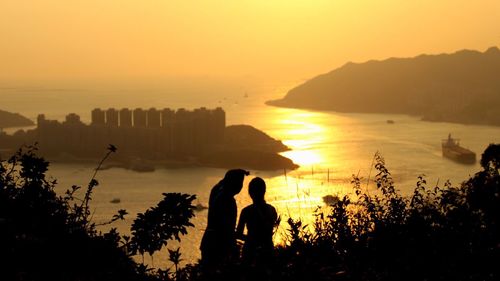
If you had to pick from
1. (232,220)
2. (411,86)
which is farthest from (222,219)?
(411,86)

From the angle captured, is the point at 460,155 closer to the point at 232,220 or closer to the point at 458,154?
the point at 458,154

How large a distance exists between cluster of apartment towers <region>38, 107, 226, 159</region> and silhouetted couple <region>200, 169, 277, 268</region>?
7129 cm

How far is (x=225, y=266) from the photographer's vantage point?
4168 millimetres

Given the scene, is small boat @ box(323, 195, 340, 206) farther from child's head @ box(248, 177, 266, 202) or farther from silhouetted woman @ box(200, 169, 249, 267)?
silhouetted woman @ box(200, 169, 249, 267)

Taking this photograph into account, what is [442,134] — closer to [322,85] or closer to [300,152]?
[300,152]

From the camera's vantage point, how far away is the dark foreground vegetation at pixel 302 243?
432 centimetres

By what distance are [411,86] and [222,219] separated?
160 meters

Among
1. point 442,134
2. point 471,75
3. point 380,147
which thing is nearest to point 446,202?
point 380,147

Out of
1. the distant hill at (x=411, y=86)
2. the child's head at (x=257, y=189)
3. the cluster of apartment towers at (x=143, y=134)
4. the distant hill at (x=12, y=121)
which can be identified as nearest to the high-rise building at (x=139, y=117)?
the cluster of apartment towers at (x=143, y=134)

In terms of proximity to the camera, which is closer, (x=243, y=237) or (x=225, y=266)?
(x=225, y=266)

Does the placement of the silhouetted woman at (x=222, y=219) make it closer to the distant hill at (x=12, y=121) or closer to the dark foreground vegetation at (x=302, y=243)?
the dark foreground vegetation at (x=302, y=243)

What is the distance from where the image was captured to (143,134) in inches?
3223

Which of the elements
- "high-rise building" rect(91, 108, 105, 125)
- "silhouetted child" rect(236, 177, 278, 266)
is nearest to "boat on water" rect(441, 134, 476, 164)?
"high-rise building" rect(91, 108, 105, 125)

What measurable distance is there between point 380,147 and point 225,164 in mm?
19085
